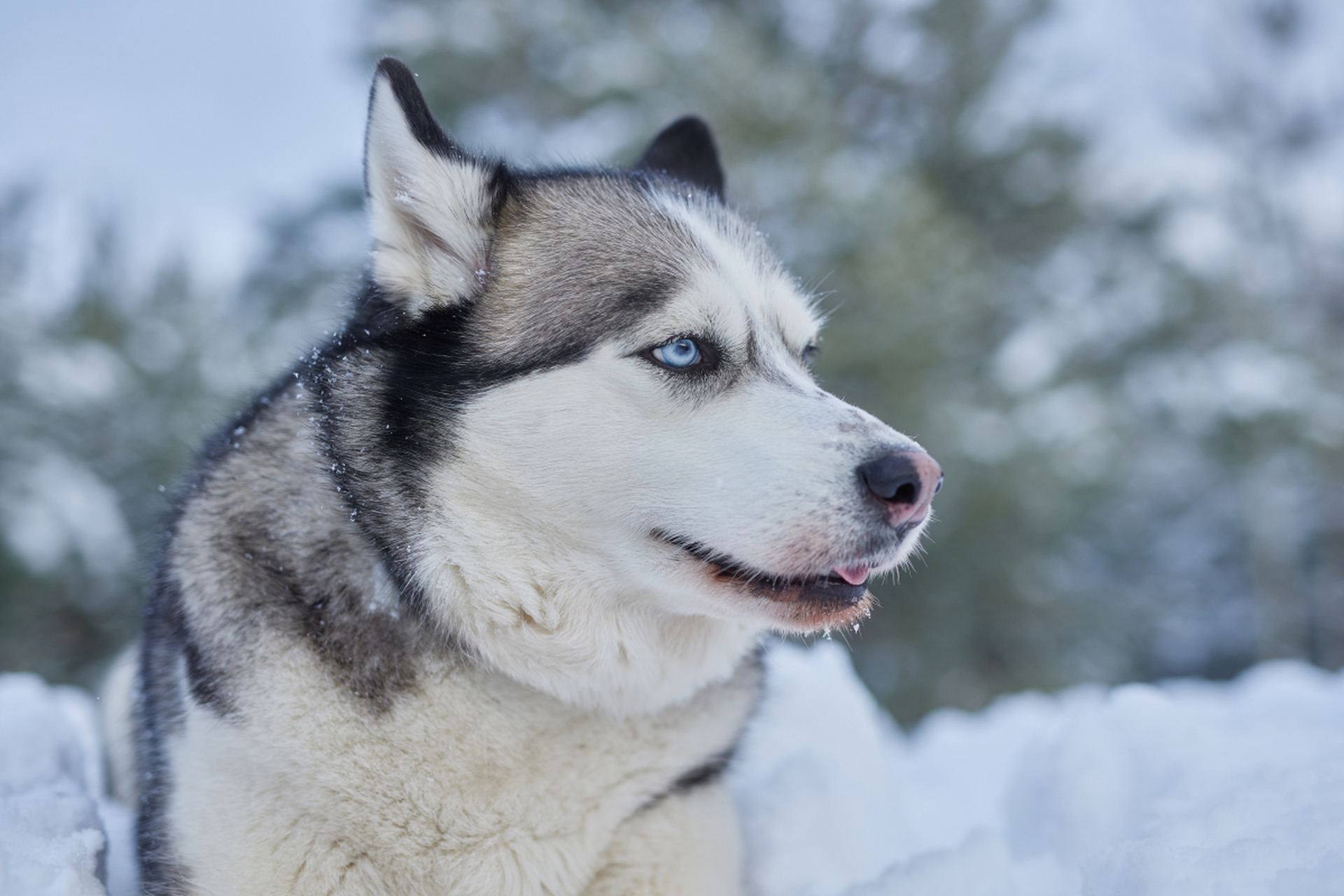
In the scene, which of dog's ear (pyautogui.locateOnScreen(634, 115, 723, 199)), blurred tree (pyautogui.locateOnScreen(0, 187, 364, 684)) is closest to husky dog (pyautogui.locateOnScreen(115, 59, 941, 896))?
dog's ear (pyautogui.locateOnScreen(634, 115, 723, 199))

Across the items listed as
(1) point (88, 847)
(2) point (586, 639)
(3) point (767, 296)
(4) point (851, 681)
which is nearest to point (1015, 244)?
(4) point (851, 681)

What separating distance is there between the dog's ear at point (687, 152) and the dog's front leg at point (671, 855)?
1749 millimetres

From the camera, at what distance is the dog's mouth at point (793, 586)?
1.50m

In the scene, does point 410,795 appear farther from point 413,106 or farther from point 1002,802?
point 1002,802

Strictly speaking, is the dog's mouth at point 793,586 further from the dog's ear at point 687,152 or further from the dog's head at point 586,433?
the dog's ear at point 687,152

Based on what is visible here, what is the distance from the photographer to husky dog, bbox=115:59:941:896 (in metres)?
1.45

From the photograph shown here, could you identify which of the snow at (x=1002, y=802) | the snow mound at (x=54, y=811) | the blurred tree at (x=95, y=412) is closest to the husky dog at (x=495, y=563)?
the snow mound at (x=54, y=811)

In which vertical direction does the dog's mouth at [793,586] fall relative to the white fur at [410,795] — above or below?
above

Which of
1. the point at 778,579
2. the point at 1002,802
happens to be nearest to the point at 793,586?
the point at 778,579

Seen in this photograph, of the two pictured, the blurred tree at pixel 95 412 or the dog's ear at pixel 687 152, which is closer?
the dog's ear at pixel 687 152

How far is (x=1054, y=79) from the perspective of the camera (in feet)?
31.7

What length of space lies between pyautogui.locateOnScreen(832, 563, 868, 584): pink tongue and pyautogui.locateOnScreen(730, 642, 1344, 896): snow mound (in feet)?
2.16

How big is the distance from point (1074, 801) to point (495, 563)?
162 centimetres

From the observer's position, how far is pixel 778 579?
4.93 ft
